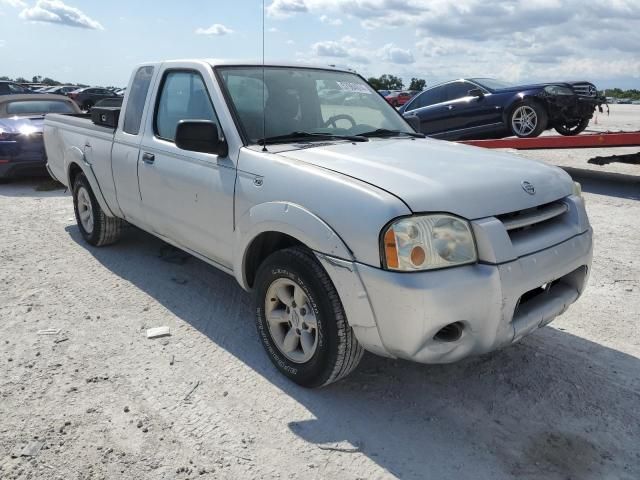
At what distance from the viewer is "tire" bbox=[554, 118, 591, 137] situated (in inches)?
411

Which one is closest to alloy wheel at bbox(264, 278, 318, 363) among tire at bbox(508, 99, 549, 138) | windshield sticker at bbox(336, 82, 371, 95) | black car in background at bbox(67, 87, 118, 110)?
windshield sticker at bbox(336, 82, 371, 95)

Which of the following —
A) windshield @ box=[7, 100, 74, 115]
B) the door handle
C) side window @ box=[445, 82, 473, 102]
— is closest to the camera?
the door handle

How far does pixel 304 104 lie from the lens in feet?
12.9

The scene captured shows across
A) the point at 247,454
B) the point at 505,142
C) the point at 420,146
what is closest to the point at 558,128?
the point at 505,142

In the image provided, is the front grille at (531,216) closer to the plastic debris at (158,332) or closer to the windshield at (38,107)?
the plastic debris at (158,332)

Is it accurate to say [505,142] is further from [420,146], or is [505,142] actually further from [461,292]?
[461,292]

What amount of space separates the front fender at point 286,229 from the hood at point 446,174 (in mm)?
304

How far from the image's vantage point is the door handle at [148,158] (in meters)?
4.15

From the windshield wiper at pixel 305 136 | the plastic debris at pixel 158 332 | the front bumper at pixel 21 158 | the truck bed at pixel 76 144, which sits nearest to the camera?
the windshield wiper at pixel 305 136

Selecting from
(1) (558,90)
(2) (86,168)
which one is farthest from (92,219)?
(1) (558,90)

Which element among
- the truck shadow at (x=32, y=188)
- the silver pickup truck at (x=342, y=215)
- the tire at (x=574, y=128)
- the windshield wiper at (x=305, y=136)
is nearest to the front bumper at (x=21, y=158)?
the truck shadow at (x=32, y=188)

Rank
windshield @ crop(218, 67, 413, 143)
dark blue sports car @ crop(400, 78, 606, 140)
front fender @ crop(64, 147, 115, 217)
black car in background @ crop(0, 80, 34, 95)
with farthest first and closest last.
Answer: black car in background @ crop(0, 80, 34, 95)
dark blue sports car @ crop(400, 78, 606, 140)
front fender @ crop(64, 147, 115, 217)
windshield @ crop(218, 67, 413, 143)

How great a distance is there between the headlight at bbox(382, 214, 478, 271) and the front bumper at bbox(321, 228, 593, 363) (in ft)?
0.15

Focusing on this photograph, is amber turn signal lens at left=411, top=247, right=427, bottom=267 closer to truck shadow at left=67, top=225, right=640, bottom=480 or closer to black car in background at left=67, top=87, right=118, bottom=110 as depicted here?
truck shadow at left=67, top=225, right=640, bottom=480
